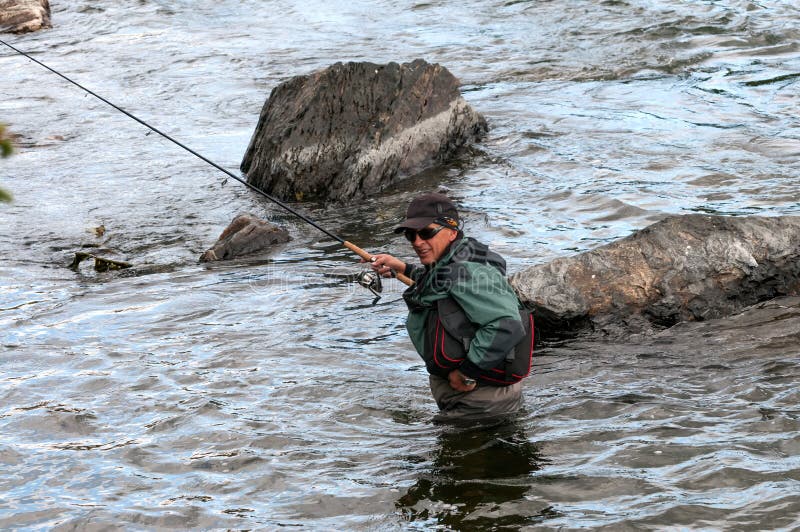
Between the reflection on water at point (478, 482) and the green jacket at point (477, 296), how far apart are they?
437mm

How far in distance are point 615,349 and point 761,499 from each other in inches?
79.9

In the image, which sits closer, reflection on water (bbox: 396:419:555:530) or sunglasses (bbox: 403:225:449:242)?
reflection on water (bbox: 396:419:555:530)

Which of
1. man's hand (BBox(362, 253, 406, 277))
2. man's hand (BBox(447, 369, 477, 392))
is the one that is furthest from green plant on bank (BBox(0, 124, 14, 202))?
man's hand (BBox(362, 253, 406, 277))

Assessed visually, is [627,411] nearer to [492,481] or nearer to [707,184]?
[492,481]

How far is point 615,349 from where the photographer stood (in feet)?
20.5

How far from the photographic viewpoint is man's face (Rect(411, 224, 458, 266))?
4844mm

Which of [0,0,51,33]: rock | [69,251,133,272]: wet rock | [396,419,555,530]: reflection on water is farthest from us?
[0,0,51,33]: rock

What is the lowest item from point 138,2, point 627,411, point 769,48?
point 627,411

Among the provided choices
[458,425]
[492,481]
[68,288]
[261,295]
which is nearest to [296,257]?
[261,295]

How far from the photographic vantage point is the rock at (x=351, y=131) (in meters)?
10.7

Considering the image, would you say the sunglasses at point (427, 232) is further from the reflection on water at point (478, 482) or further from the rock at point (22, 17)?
the rock at point (22, 17)

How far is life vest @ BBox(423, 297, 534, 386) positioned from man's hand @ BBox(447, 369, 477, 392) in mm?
31

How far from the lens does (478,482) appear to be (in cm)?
474

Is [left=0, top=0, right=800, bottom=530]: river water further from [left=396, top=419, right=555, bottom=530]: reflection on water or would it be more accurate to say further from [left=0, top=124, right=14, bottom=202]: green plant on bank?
[left=0, top=124, right=14, bottom=202]: green plant on bank
